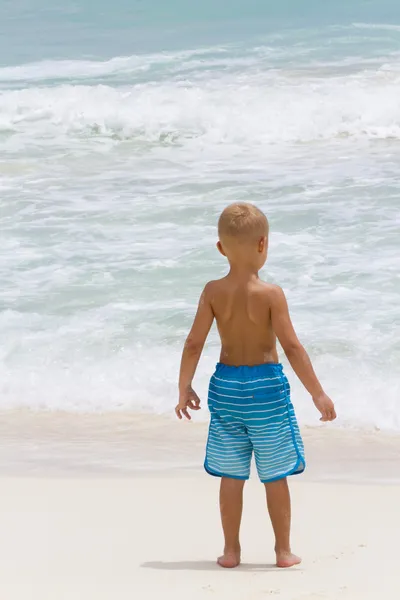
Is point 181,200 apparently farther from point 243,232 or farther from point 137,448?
point 243,232

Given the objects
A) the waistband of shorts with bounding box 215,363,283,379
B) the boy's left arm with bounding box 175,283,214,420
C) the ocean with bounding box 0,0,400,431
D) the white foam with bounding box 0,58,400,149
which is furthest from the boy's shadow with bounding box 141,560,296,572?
the white foam with bounding box 0,58,400,149

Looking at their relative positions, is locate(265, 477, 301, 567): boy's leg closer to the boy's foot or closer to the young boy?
the young boy

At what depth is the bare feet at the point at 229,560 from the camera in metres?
3.26

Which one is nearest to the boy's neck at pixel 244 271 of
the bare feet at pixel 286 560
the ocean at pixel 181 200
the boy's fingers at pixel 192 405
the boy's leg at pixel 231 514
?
the boy's fingers at pixel 192 405

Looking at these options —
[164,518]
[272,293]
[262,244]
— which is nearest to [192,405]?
[272,293]

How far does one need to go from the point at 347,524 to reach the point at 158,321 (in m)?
3.00

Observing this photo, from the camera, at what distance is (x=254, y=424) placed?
3.23 metres

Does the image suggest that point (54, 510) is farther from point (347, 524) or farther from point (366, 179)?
point (366, 179)

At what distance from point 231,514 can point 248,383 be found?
422 mm

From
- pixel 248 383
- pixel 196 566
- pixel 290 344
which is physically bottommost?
pixel 196 566

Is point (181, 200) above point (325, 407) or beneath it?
beneath

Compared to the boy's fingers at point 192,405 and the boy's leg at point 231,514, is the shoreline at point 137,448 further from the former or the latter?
the boy's fingers at point 192,405

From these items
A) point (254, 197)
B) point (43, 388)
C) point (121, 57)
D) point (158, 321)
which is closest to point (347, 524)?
point (43, 388)

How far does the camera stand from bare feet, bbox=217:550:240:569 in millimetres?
3264
